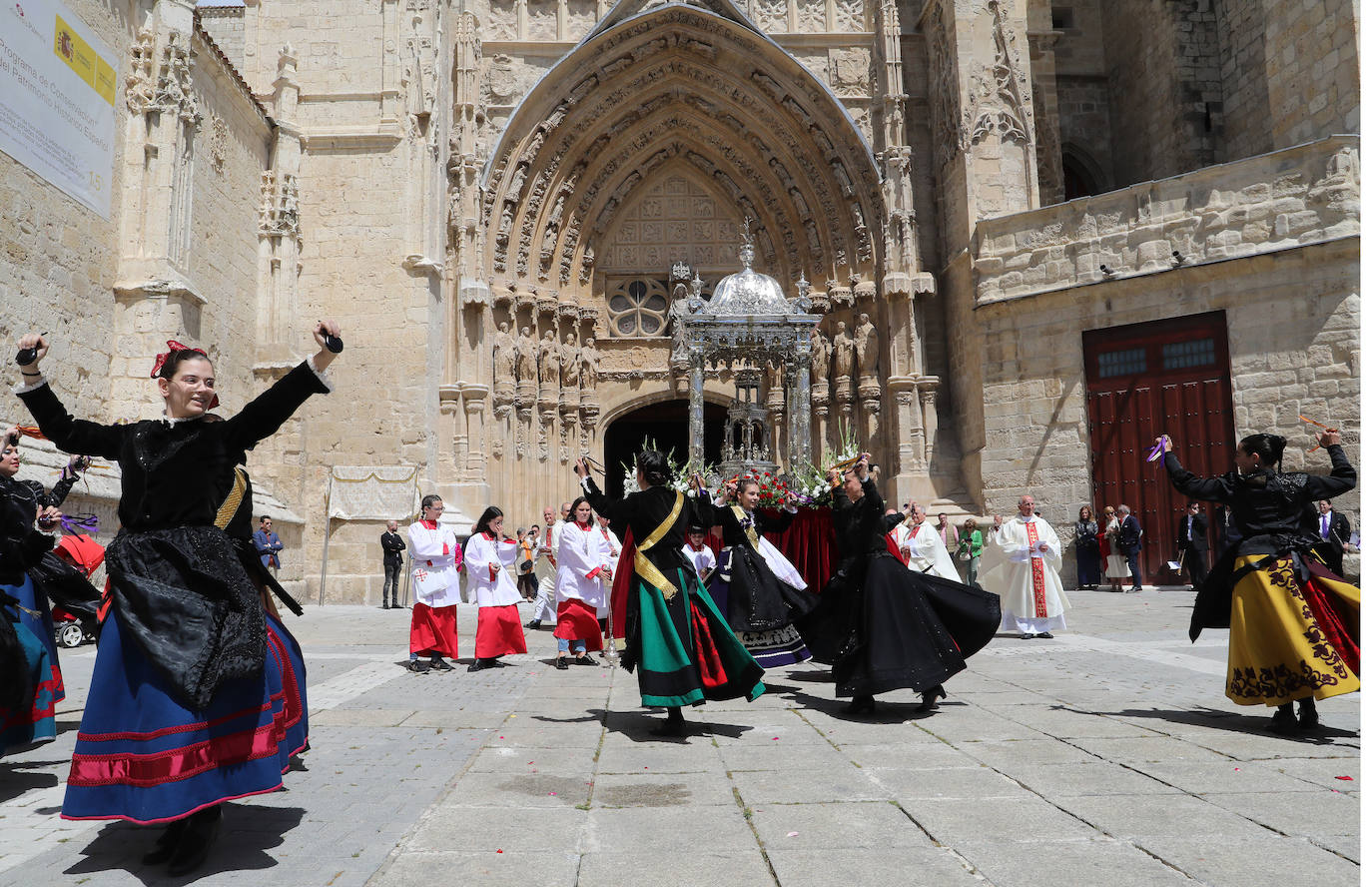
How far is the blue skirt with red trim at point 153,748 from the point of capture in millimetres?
2936

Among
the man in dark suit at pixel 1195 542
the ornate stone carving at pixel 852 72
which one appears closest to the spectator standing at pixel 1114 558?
the man in dark suit at pixel 1195 542

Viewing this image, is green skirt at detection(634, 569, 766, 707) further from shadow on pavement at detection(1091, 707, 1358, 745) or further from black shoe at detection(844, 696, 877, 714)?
shadow on pavement at detection(1091, 707, 1358, 745)

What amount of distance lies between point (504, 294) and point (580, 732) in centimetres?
1431

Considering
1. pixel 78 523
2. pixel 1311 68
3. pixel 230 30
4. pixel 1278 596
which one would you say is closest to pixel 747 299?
pixel 1311 68

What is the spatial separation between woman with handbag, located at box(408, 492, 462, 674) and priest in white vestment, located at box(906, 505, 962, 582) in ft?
16.2

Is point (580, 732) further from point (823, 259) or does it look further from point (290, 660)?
point (823, 259)

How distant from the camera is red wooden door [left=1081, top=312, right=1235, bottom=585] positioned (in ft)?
49.2

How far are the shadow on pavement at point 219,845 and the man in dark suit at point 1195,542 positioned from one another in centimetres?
1365

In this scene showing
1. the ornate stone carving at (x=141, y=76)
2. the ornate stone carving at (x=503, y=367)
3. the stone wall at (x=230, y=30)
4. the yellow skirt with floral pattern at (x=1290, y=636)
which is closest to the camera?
the yellow skirt with floral pattern at (x=1290, y=636)

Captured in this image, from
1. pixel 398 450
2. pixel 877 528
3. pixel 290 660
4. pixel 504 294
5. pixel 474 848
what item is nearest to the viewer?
pixel 474 848

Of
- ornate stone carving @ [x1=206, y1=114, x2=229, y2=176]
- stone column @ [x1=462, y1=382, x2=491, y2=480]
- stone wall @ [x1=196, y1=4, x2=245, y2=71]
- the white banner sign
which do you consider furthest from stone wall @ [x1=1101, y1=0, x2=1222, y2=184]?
stone wall @ [x1=196, y1=4, x2=245, y2=71]

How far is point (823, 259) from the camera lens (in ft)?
65.7

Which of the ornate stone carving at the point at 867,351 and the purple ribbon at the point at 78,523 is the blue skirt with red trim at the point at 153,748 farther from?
the ornate stone carving at the point at 867,351

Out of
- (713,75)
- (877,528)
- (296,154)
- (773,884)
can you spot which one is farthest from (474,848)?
(713,75)
